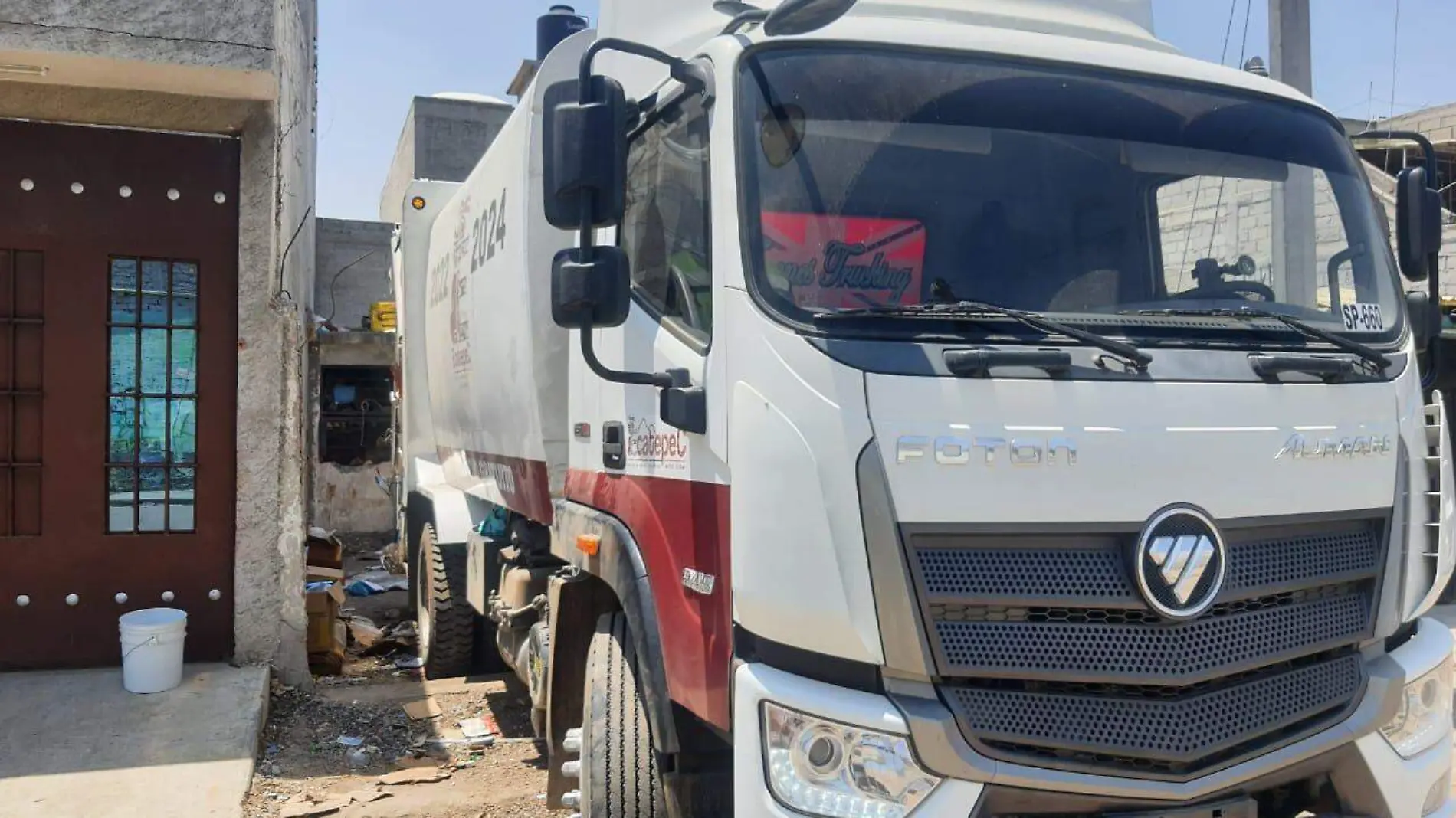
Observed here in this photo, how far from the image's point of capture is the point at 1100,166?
3125 millimetres

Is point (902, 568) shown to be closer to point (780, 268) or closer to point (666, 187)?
point (780, 268)

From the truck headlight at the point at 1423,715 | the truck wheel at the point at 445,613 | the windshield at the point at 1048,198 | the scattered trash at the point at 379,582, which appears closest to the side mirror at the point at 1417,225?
the windshield at the point at 1048,198

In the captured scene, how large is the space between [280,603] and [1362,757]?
549 cm

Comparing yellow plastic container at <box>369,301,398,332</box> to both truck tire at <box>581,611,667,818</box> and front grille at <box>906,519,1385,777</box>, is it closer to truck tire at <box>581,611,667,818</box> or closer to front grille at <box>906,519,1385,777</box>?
truck tire at <box>581,611,667,818</box>

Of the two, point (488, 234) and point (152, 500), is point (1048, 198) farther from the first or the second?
point (152, 500)

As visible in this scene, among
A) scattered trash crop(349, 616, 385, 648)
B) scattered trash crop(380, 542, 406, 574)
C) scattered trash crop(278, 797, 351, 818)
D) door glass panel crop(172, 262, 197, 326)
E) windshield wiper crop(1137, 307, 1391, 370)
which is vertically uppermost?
door glass panel crop(172, 262, 197, 326)

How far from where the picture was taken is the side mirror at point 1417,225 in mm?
3658

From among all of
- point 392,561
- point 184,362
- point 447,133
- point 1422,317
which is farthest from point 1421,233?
point 447,133

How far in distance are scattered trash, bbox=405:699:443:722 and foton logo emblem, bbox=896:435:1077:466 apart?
4.76 meters

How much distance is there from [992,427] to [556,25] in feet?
12.8

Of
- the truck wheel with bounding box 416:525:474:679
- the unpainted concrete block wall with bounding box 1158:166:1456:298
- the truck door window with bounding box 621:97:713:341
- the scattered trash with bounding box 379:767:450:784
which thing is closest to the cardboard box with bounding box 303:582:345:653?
the truck wheel with bounding box 416:525:474:679

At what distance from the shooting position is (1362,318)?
3.20 meters

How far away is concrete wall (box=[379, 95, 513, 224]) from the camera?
54.7 ft

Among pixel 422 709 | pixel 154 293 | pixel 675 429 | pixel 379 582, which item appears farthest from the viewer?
pixel 379 582
